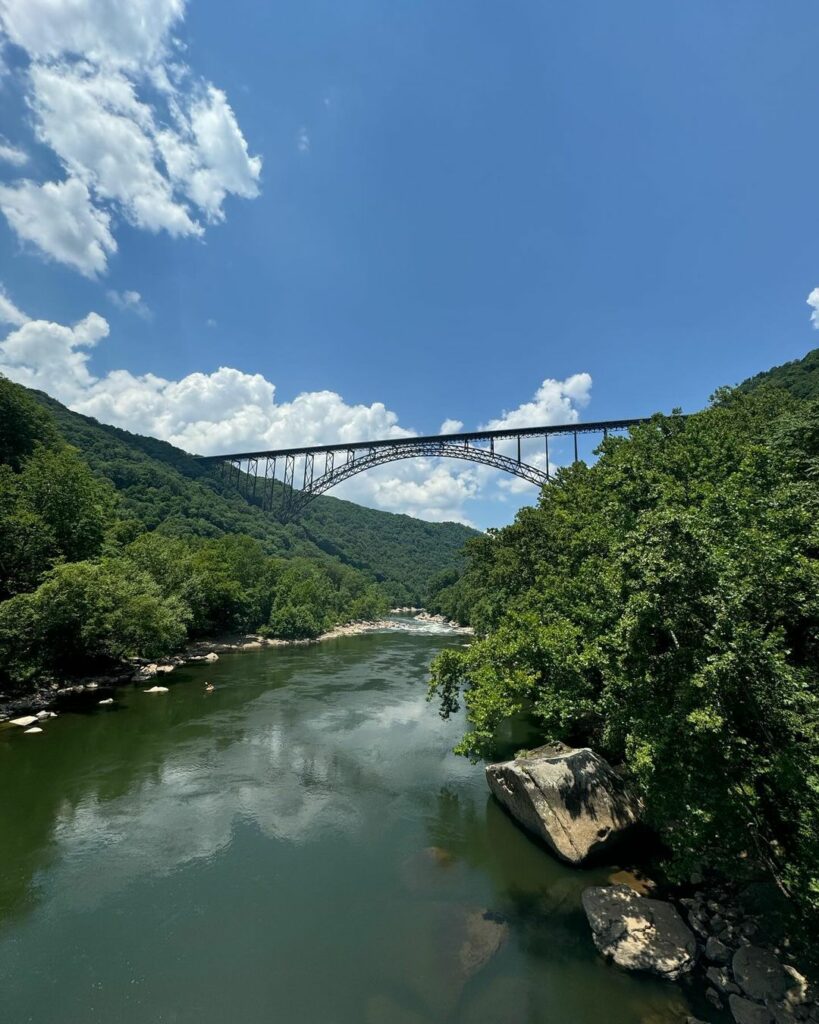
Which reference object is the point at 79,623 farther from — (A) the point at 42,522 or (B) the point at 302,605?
(B) the point at 302,605

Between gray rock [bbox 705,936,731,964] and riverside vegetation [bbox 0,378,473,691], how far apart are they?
17.9 m

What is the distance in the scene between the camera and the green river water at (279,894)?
5.38 meters

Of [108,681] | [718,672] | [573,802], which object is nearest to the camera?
[718,672]

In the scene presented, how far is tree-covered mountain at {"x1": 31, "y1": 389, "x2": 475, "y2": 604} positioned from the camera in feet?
190

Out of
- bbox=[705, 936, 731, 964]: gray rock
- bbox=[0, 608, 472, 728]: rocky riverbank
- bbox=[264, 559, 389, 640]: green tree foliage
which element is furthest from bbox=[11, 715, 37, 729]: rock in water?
bbox=[264, 559, 389, 640]: green tree foliage

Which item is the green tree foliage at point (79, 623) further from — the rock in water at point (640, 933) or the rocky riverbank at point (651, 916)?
the rock in water at point (640, 933)

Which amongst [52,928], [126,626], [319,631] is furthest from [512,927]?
[319,631]

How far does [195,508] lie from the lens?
62.1 meters

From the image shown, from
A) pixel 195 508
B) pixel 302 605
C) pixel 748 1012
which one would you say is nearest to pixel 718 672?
pixel 748 1012

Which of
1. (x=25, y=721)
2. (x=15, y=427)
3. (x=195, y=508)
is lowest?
(x=25, y=721)

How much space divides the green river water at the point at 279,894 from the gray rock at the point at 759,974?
2.45ft

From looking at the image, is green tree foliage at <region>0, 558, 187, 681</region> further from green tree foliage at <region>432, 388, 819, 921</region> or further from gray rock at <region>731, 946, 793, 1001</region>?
gray rock at <region>731, 946, 793, 1001</region>

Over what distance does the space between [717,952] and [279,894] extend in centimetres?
578

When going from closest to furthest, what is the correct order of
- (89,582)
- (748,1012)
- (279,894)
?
1. (748,1012)
2. (279,894)
3. (89,582)
